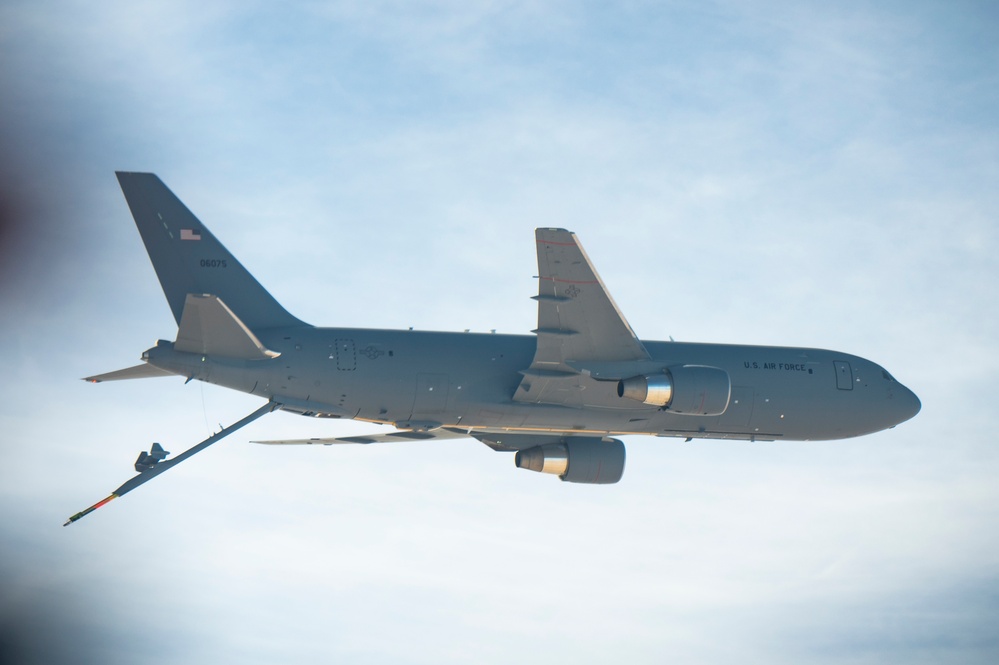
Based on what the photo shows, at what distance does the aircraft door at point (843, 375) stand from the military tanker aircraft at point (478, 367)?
303mm

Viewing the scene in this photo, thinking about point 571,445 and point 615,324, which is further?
point 571,445

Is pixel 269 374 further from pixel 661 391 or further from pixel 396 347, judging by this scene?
pixel 661 391

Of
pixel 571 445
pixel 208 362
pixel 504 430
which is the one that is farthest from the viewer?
pixel 571 445

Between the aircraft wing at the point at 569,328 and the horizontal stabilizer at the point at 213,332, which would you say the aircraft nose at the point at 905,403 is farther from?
the horizontal stabilizer at the point at 213,332

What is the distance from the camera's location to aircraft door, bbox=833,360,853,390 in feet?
140

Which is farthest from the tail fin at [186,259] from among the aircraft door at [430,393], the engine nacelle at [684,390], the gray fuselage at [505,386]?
the engine nacelle at [684,390]

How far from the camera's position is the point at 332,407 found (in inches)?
1437

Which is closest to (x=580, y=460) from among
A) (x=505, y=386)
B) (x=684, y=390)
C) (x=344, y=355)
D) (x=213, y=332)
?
(x=505, y=386)

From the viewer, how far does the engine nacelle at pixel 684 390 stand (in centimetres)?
3762

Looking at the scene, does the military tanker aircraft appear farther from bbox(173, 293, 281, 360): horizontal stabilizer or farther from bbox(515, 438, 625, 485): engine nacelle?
bbox(515, 438, 625, 485): engine nacelle

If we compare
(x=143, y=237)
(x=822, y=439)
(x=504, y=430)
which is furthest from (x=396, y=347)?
(x=822, y=439)

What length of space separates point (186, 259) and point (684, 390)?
1552cm

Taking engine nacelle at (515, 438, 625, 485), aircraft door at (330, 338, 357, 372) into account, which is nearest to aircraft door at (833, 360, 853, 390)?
engine nacelle at (515, 438, 625, 485)

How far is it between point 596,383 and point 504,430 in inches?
147
